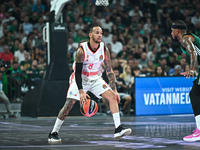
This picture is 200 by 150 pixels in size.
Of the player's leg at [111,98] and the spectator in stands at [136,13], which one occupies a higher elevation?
the spectator in stands at [136,13]

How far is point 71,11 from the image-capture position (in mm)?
22625

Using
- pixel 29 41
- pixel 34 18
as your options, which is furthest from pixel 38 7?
pixel 29 41

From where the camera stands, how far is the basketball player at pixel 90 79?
8648mm

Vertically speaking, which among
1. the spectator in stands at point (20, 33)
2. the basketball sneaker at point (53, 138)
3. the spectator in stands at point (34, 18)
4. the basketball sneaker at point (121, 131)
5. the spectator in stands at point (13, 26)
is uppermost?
the spectator in stands at point (34, 18)

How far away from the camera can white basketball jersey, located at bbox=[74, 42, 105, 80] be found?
888cm

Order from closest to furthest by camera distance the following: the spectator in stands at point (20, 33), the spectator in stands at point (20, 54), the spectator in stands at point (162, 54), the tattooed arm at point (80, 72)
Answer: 1. the tattooed arm at point (80, 72)
2. the spectator in stands at point (20, 54)
3. the spectator in stands at point (162, 54)
4. the spectator in stands at point (20, 33)

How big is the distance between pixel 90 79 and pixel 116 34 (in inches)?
519

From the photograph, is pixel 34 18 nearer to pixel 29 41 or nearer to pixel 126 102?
pixel 29 41

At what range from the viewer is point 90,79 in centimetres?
895

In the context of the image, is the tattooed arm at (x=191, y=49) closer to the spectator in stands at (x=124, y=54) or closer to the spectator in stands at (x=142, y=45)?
the spectator in stands at (x=124, y=54)

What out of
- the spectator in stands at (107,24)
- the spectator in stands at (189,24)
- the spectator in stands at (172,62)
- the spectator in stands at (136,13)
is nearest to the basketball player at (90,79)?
the spectator in stands at (172,62)

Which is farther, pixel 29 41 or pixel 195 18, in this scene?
pixel 195 18

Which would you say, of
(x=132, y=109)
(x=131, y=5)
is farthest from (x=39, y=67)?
(x=131, y=5)

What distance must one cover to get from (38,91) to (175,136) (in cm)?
754
